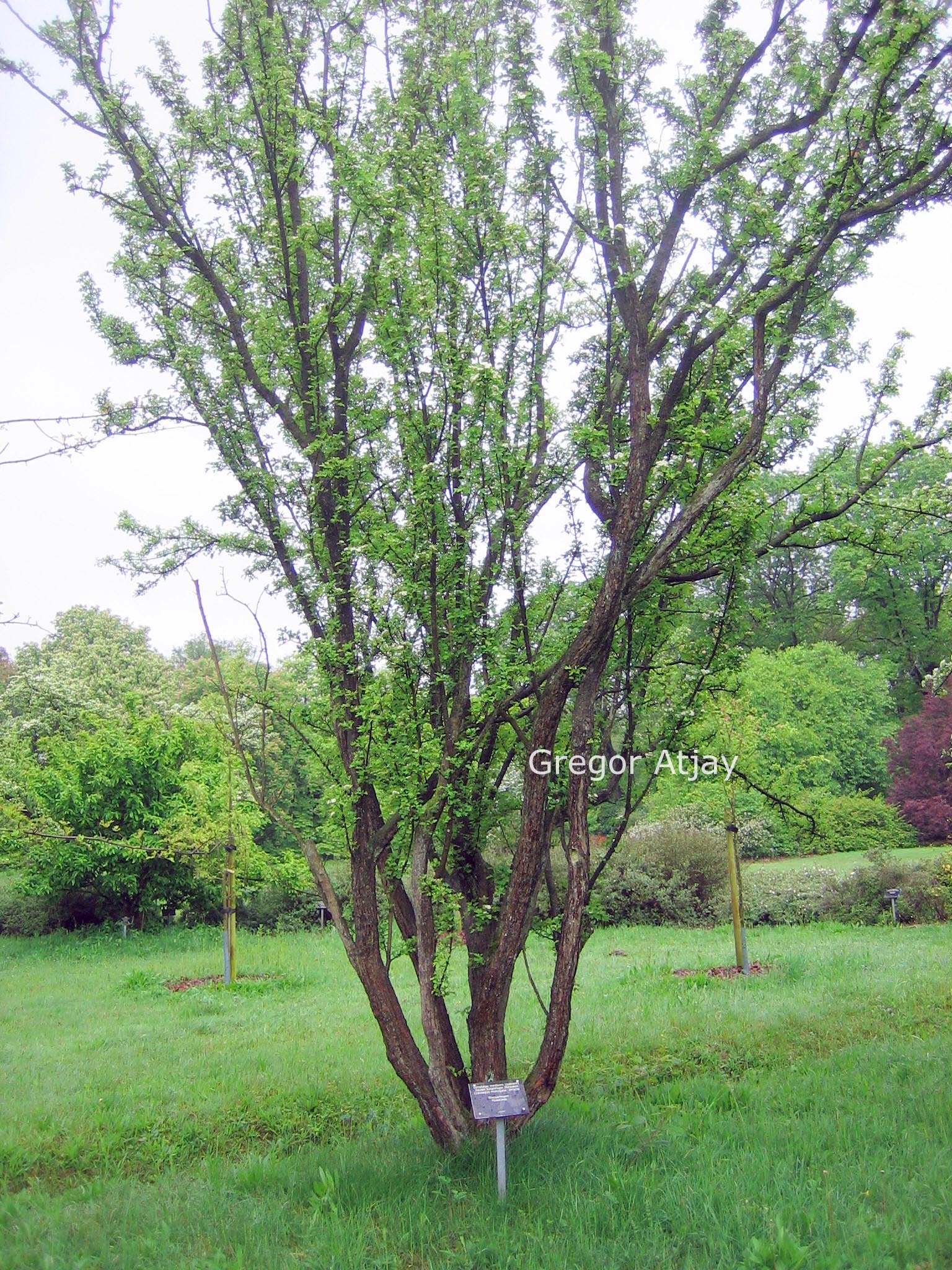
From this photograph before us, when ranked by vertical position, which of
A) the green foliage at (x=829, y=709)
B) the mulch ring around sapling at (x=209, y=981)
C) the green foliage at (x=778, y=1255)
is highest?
the green foliage at (x=829, y=709)

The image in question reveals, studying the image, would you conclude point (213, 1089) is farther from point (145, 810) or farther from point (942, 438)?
point (145, 810)

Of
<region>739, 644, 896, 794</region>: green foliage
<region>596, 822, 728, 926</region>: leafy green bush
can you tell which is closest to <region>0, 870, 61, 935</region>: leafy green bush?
<region>596, 822, 728, 926</region>: leafy green bush

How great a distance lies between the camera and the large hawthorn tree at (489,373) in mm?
5277

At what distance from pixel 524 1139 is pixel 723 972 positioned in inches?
260

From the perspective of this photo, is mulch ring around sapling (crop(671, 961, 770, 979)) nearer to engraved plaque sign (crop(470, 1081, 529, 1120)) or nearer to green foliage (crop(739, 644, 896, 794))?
engraved plaque sign (crop(470, 1081, 529, 1120))

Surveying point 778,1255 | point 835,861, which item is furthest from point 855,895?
point 778,1255

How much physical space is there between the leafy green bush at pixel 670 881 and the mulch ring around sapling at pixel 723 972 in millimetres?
5951

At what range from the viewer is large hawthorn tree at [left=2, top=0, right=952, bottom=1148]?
5277 millimetres

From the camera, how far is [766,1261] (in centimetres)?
367

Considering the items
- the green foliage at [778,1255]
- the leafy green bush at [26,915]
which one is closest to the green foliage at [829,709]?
the leafy green bush at [26,915]

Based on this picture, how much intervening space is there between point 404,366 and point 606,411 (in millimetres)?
1310

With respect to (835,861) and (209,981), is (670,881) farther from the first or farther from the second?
(209,981)

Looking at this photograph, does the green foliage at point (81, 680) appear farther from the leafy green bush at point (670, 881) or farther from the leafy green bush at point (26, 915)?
the leafy green bush at point (670, 881)

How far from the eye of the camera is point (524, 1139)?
204 inches
